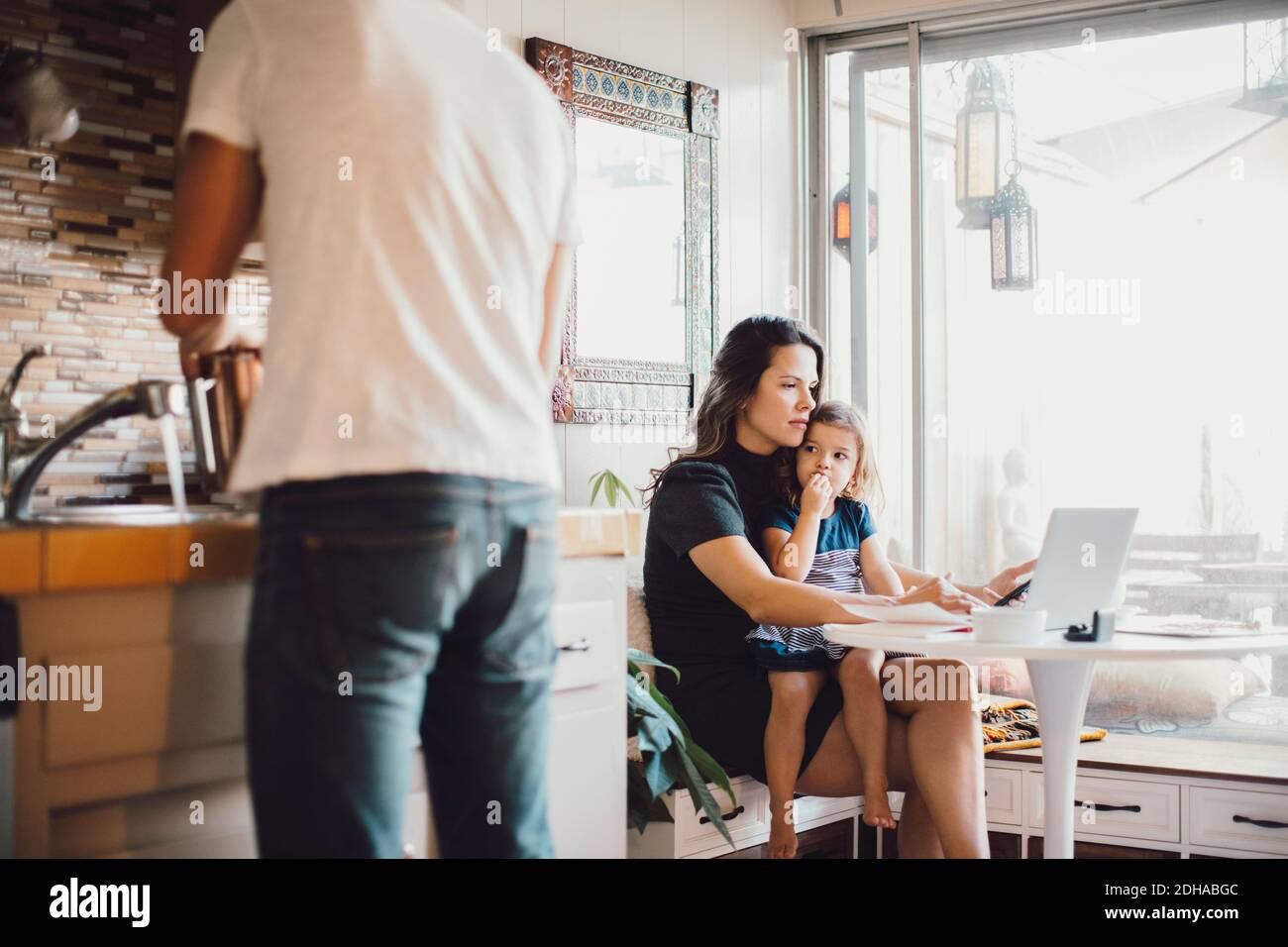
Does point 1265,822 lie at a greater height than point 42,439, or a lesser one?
lesser

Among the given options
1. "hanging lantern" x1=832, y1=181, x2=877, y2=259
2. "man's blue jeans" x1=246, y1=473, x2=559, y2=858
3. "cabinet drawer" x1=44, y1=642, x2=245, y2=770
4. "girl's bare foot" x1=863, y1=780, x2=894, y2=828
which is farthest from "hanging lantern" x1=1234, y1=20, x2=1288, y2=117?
"cabinet drawer" x1=44, y1=642, x2=245, y2=770

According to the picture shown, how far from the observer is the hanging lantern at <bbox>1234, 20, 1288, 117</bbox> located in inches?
131

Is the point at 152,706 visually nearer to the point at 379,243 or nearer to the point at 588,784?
the point at 379,243

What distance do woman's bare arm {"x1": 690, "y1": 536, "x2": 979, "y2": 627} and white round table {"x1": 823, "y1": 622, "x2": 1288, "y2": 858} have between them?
13 cm

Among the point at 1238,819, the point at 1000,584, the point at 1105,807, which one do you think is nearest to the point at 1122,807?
the point at 1105,807

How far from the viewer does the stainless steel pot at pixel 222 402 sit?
154cm

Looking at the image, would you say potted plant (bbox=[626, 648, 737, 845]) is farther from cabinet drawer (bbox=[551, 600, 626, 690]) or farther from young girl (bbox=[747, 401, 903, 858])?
cabinet drawer (bbox=[551, 600, 626, 690])

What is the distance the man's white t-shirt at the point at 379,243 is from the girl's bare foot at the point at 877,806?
4.82 ft

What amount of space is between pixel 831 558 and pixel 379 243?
1888mm

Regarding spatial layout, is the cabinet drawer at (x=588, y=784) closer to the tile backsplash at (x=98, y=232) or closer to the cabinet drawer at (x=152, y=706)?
the cabinet drawer at (x=152, y=706)

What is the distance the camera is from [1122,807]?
296cm

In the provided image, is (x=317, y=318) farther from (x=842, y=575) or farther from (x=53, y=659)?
(x=842, y=575)
